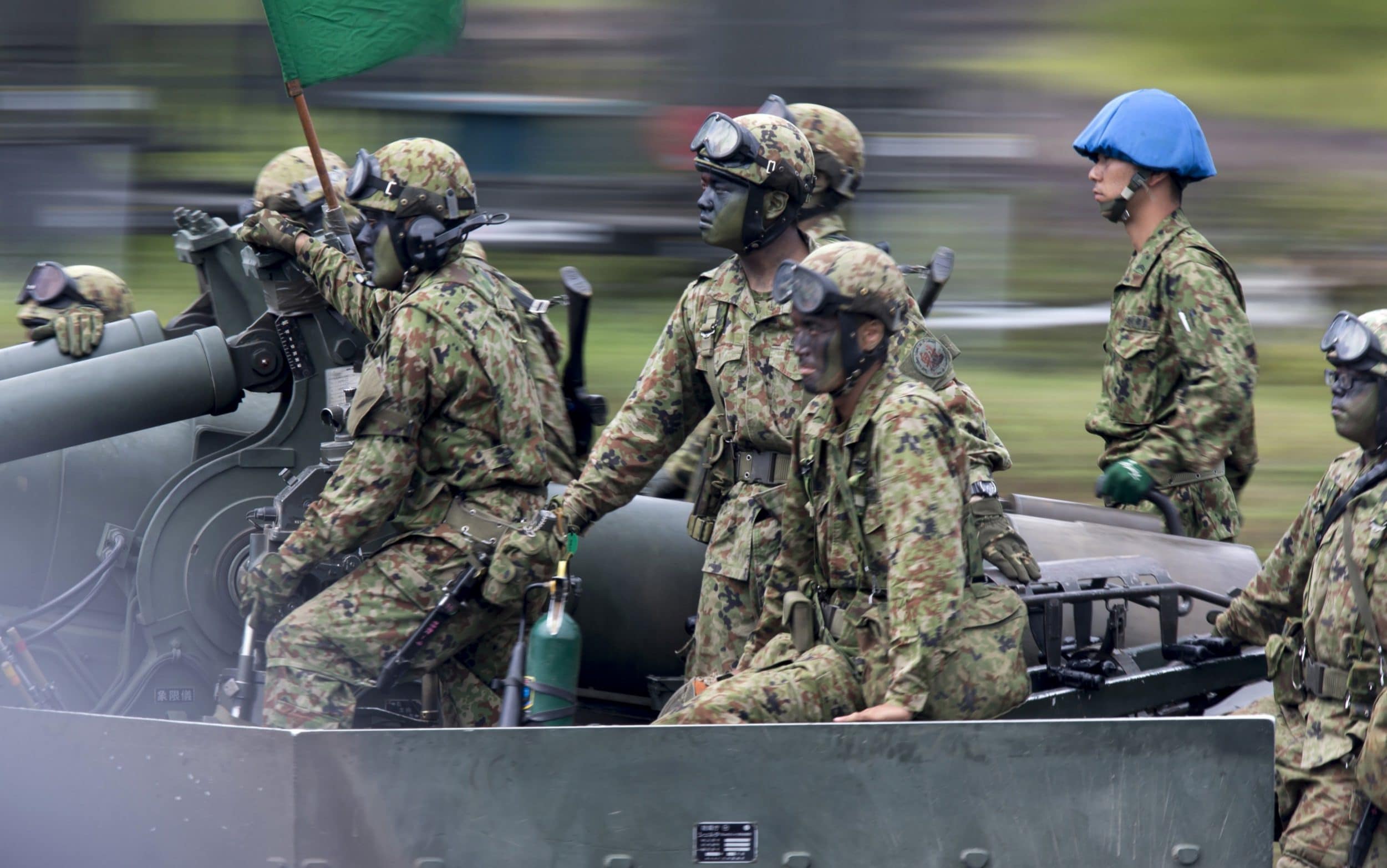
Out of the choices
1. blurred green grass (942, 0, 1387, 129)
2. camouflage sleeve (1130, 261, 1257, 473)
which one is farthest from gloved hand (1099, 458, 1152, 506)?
blurred green grass (942, 0, 1387, 129)

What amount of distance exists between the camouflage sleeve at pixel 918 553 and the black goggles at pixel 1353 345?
0.98 meters

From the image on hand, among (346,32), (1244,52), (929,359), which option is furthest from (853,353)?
(1244,52)

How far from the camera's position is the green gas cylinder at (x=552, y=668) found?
176 inches

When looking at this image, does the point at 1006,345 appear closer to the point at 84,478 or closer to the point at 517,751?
the point at 84,478

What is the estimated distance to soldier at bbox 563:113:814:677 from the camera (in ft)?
15.5

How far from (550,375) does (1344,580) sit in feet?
7.80

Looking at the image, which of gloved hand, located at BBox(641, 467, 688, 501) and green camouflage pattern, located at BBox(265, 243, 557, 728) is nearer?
green camouflage pattern, located at BBox(265, 243, 557, 728)

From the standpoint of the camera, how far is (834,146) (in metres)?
5.71

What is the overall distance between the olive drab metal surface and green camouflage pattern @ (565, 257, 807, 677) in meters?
0.97

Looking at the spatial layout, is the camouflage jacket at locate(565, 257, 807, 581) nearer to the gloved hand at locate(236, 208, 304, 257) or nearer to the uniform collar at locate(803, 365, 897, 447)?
the uniform collar at locate(803, 365, 897, 447)

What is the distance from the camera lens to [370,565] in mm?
4984

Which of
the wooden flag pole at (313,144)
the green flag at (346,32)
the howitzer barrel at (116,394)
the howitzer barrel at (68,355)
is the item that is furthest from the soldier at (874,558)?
the howitzer barrel at (68,355)

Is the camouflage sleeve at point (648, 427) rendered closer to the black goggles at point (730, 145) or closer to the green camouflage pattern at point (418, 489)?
the green camouflage pattern at point (418, 489)

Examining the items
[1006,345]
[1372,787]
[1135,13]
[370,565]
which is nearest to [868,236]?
[1006,345]
